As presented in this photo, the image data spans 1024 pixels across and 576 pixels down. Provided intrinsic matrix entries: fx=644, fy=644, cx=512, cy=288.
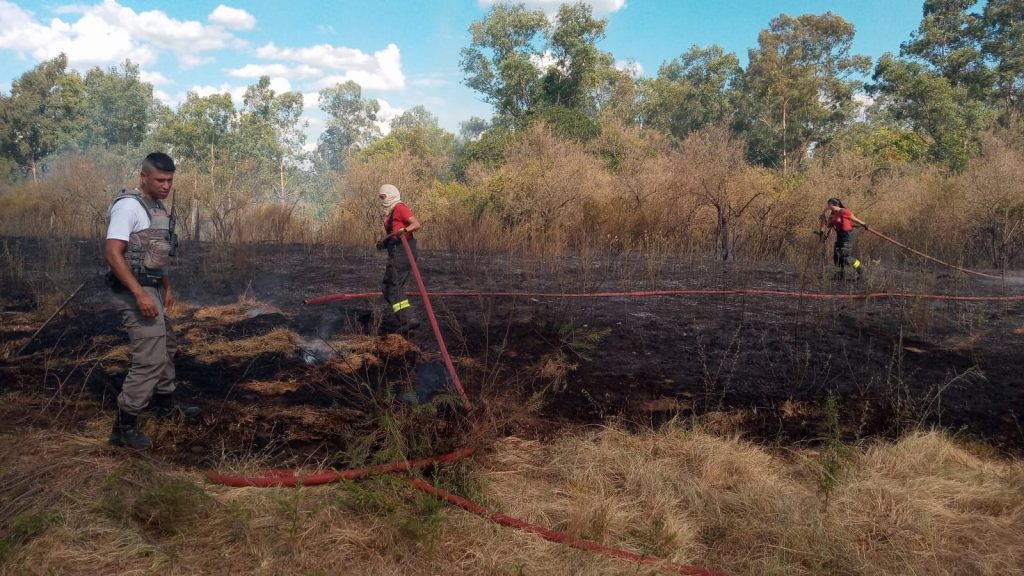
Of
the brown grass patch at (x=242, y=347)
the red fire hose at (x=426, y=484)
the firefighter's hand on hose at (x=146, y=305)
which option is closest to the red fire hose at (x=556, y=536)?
the red fire hose at (x=426, y=484)

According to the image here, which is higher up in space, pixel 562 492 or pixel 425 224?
pixel 425 224

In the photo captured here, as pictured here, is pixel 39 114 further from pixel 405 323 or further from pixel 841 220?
pixel 841 220

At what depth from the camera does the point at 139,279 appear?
3.48m

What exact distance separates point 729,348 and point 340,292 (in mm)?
4901

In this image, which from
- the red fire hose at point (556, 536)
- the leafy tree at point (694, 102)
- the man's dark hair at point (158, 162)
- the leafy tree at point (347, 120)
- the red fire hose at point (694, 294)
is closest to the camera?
the red fire hose at point (556, 536)

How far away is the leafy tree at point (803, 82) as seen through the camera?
2816 cm

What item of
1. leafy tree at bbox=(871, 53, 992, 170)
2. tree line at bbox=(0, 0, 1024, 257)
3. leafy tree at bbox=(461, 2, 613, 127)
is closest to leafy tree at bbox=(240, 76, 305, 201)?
tree line at bbox=(0, 0, 1024, 257)

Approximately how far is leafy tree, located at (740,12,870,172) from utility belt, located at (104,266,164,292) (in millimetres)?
28159

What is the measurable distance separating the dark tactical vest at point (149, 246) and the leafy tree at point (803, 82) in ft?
92.2

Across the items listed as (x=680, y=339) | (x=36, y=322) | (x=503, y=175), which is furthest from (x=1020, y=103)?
(x=36, y=322)

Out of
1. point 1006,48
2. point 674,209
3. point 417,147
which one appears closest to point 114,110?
point 417,147

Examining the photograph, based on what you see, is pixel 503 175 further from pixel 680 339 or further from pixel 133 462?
pixel 133 462

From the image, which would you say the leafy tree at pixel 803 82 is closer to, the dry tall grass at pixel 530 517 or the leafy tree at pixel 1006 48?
the leafy tree at pixel 1006 48

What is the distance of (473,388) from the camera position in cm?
473
